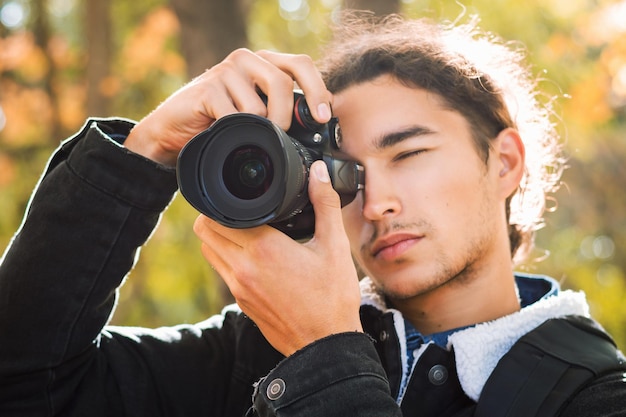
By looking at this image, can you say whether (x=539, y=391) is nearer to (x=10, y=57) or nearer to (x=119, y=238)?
(x=119, y=238)

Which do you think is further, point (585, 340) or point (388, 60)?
point (388, 60)

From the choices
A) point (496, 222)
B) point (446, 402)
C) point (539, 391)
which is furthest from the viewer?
point (496, 222)

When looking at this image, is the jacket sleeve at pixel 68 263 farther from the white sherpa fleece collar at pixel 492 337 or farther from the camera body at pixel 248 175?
the white sherpa fleece collar at pixel 492 337

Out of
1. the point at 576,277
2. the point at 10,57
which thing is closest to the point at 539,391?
the point at 576,277

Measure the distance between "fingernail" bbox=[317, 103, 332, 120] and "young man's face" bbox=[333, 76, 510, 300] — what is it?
24 cm

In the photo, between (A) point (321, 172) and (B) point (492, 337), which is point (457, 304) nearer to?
(B) point (492, 337)

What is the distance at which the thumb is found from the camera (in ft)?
5.32

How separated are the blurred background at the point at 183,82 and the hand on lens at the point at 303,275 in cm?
332

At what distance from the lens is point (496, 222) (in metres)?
2.20

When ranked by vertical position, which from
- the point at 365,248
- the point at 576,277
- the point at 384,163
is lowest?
the point at 576,277

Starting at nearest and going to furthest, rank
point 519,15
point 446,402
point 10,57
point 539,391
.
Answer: point 539,391, point 446,402, point 519,15, point 10,57

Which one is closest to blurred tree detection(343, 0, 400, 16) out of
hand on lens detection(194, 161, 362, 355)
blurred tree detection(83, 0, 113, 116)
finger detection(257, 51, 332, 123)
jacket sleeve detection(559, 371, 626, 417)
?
finger detection(257, 51, 332, 123)

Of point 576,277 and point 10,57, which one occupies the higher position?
point 10,57

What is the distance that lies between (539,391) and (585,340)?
0.23 m
